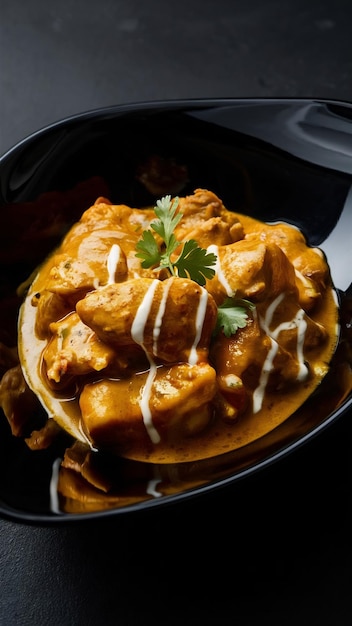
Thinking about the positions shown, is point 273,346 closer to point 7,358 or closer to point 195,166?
point 7,358

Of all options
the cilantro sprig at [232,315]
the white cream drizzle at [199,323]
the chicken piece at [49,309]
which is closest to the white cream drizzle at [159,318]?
the white cream drizzle at [199,323]

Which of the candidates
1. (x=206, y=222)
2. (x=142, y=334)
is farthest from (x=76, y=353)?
(x=206, y=222)

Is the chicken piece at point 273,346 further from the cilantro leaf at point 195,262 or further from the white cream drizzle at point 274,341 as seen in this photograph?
the cilantro leaf at point 195,262

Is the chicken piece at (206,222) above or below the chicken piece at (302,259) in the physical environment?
above

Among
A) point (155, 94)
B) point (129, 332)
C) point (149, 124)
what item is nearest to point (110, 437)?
point (129, 332)

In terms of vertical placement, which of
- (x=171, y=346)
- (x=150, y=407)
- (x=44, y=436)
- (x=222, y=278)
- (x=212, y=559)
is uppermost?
(x=222, y=278)

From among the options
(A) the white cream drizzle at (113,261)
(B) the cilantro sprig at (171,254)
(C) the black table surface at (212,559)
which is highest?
(B) the cilantro sprig at (171,254)
